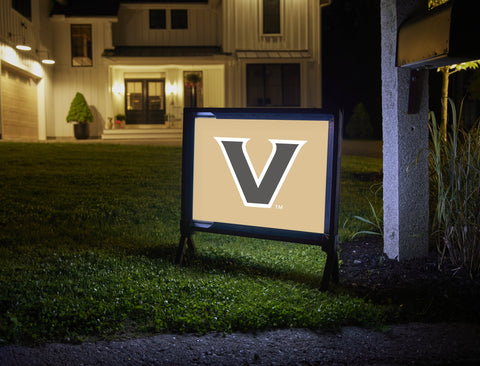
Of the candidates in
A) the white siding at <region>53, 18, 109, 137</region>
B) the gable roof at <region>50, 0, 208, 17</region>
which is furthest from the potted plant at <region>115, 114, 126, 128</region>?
the gable roof at <region>50, 0, 208, 17</region>

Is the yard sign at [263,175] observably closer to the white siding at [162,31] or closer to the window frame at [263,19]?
the window frame at [263,19]

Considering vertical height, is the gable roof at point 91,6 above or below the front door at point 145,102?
above

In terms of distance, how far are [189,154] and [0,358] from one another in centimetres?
222

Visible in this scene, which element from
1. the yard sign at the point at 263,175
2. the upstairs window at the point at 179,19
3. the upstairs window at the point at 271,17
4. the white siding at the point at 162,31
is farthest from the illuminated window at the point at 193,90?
the yard sign at the point at 263,175

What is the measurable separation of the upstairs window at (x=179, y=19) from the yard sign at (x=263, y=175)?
2381 centimetres

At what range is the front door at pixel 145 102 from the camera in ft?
88.8

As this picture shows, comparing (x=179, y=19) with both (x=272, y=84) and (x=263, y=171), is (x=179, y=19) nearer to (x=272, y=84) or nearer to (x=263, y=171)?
(x=272, y=84)

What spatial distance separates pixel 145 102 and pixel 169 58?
312 cm

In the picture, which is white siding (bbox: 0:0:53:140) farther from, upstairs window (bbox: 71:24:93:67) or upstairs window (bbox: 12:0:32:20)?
upstairs window (bbox: 71:24:93:67)

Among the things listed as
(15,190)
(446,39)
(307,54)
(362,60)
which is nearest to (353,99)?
(362,60)

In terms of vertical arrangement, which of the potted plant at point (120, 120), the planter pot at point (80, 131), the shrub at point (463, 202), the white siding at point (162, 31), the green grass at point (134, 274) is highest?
the white siding at point (162, 31)

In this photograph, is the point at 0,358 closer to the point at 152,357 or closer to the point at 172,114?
the point at 152,357

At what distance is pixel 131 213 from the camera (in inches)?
265

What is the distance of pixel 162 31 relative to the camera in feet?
87.9
